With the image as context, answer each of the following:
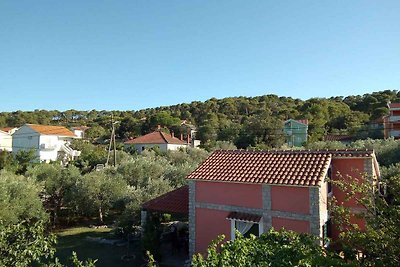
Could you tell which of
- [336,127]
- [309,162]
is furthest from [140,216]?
[336,127]

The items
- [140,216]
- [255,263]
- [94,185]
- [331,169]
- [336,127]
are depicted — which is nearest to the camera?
[255,263]

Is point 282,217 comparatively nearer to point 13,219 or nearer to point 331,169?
point 331,169

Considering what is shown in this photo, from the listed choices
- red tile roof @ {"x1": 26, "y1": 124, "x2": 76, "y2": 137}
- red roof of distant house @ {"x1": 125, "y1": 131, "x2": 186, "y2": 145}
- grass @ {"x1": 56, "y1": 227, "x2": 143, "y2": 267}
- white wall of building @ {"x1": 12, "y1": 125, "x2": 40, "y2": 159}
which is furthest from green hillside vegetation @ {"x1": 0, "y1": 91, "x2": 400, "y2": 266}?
red roof of distant house @ {"x1": 125, "y1": 131, "x2": 186, "y2": 145}

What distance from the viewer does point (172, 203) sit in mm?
17234

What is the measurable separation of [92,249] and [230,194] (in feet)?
29.2

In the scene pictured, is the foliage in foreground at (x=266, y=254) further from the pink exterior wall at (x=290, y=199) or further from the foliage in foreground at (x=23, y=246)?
the pink exterior wall at (x=290, y=199)

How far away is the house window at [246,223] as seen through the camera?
1393 centimetres

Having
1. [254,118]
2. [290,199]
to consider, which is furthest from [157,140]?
[290,199]

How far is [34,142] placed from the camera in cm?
5200

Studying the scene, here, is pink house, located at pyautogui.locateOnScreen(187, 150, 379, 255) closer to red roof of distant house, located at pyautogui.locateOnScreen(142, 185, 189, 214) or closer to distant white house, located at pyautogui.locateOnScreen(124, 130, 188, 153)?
red roof of distant house, located at pyautogui.locateOnScreen(142, 185, 189, 214)

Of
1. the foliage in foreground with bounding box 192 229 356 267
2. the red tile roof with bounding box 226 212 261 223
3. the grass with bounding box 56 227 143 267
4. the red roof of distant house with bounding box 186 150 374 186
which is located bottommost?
the grass with bounding box 56 227 143 267

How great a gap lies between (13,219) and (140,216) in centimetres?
678

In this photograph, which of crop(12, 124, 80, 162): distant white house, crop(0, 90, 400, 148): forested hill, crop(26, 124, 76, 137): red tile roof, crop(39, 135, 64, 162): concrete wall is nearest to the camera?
crop(39, 135, 64, 162): concrete wall

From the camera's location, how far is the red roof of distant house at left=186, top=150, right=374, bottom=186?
44.3 feet
